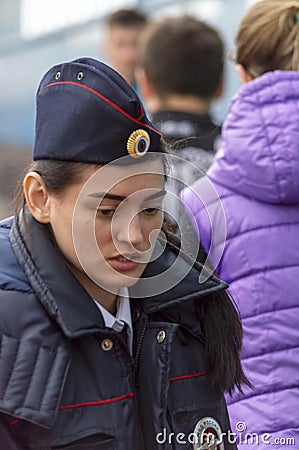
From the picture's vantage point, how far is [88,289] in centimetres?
217

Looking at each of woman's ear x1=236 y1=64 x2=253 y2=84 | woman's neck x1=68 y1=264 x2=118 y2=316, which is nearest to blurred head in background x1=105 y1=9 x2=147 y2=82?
woman's ear x1=236 y1=64 x2=253 y2=84

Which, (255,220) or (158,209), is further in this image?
(255,220)

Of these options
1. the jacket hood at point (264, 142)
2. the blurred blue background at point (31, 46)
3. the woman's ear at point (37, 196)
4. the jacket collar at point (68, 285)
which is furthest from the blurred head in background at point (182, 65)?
the blurred blue background at point (31, 46)

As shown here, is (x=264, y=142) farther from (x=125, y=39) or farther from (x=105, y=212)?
(x=125, y=39)

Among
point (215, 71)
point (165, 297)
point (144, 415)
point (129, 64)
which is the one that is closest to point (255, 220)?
point (165, 297)

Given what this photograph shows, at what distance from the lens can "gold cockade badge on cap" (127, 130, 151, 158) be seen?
211 centimetres

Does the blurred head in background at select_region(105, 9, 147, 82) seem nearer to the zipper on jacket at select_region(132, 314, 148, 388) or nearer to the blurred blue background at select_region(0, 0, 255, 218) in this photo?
the blurred blue background at select_region(0, 0, 255, 218)

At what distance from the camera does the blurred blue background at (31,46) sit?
314 inches

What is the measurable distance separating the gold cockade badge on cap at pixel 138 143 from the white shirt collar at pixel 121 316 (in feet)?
0.98

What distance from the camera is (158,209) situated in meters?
2.12

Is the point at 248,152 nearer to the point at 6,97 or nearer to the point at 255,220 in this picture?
the point at 255,220

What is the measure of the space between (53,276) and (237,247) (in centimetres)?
72

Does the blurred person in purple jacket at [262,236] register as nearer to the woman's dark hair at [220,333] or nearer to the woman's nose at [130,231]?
the woman's dark hair at [220,333]

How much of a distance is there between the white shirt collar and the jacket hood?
22.4 inches
